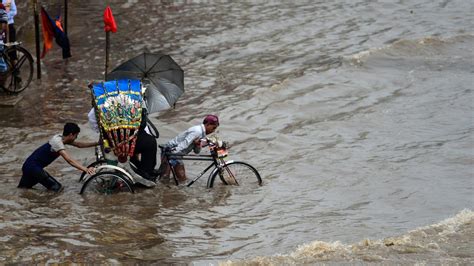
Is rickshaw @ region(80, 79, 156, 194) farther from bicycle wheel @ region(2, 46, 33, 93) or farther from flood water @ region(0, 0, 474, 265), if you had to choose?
bicycle wheel @ region(2, 46, 33, 93)

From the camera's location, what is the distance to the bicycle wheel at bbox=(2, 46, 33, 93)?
50.6 ft

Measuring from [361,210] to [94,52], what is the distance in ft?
34.7

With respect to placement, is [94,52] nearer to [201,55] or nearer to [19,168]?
[201,55]

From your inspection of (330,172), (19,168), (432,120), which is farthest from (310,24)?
(19,168)

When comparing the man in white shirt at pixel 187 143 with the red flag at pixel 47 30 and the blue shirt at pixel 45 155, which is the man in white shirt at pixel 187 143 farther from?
the red flag at pixel 47 30

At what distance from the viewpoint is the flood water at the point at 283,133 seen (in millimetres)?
10109

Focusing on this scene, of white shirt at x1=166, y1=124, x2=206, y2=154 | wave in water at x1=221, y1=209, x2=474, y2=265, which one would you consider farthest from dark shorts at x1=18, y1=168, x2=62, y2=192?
wave in water at x1=221, y1=209, x2=474, y2=265

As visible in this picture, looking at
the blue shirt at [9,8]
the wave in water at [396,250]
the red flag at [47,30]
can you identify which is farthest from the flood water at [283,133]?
the blue shirt at [9,8]

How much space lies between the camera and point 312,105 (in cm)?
1667

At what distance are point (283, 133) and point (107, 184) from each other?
4.40 m

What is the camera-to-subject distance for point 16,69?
51.5 ft

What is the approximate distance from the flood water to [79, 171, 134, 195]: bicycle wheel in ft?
0.49

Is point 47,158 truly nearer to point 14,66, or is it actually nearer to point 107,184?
point 107,184

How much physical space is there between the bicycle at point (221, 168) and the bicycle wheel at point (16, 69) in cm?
476
